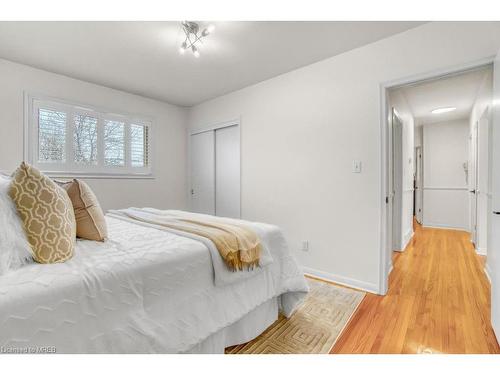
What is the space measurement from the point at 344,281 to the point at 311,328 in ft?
3.10

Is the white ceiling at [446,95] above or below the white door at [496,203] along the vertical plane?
above

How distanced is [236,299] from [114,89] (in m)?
3.35

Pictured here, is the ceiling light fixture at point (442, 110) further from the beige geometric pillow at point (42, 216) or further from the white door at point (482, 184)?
the beige geometric pillow at point (42, 216)

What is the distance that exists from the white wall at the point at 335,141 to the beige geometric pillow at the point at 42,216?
223cm

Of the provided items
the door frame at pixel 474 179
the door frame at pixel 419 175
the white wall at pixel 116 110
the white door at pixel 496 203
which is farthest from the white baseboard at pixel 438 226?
the white wall at pixel 116 110

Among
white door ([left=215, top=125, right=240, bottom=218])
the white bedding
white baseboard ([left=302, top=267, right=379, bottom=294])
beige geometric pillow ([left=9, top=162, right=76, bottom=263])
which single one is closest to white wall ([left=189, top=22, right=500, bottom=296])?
white baseboard ([left=302, top=267, right=379, bottom=294])

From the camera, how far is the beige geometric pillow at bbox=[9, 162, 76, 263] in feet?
3.29

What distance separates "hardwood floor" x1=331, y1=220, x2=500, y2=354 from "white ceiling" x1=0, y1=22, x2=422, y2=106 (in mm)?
2315

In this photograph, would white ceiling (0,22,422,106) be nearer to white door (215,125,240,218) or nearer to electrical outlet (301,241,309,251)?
white door (215,125,240,218)

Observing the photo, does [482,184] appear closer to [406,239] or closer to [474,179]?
[474,179]

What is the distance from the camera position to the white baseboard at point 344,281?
2291 mm

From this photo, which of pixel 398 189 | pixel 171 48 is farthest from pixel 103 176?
pixel 398 189
